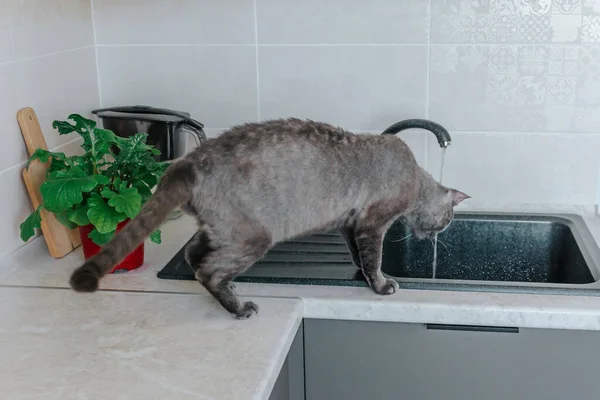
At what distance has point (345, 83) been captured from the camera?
80.3 inches

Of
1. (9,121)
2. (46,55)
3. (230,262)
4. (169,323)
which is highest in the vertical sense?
(46,55)

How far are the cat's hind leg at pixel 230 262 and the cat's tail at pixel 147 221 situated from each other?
109 millimetres

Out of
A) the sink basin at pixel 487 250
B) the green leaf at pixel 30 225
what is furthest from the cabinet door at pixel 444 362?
the green leaf at pixel 30 225

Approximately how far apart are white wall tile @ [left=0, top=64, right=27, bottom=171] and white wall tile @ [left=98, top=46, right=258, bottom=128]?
18.2 inches

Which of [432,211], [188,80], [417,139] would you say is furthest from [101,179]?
[417,139]

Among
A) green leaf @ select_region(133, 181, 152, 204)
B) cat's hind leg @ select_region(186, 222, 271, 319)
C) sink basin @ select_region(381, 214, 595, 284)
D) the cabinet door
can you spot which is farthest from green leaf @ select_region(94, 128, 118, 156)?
sink basin @ select_region(381, 214, 595, 284)

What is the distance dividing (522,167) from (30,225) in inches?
49.3

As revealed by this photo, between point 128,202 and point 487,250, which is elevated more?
point 128,202

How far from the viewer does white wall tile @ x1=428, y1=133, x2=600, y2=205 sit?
6.56 ft

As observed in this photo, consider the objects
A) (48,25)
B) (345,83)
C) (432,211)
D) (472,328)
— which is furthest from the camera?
(345,83)

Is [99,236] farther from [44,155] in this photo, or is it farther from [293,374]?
[293,374]

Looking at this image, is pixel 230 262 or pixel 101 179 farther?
pixel 101 179

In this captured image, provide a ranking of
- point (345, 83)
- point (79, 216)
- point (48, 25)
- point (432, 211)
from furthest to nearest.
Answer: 1. point (345, 83)
2. point (48, 25)
3. point (432, 211)
4. point (79, 216)

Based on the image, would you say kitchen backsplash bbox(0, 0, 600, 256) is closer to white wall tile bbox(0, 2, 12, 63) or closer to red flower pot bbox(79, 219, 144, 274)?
white wall tile bbox(0, 2, 12, 63)
